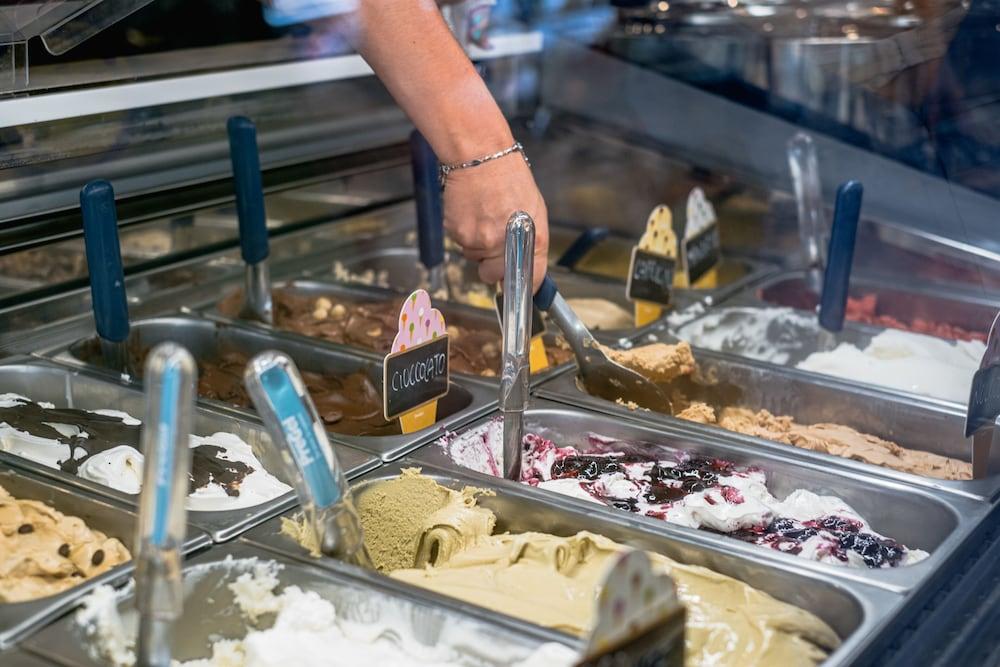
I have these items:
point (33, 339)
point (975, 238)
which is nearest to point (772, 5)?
point (975, 238)

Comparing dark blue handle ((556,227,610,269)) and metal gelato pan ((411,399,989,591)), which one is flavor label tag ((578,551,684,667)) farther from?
dark blue handle ((556,227,610,269))

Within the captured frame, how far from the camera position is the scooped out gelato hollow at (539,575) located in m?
1.45

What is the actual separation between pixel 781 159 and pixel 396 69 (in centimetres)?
166

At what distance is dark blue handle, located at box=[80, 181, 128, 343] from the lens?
203 cm

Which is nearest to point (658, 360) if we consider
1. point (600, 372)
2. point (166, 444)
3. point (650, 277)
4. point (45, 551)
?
point (600, 372)

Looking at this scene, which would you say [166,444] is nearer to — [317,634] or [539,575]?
[317,634]

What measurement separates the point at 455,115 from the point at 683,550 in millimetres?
857


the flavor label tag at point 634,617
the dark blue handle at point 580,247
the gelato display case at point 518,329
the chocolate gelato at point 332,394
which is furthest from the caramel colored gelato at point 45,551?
the dark blue handle at point 580,247

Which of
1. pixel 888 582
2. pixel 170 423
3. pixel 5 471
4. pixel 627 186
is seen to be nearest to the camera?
pixel 170 423

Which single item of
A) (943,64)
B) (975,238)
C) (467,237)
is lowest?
(975,238)

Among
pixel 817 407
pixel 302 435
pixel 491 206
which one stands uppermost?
pixel 491 206

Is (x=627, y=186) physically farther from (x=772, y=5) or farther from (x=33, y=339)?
(x=33, y=339)

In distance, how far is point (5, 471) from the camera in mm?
1719

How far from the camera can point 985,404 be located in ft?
6.06
